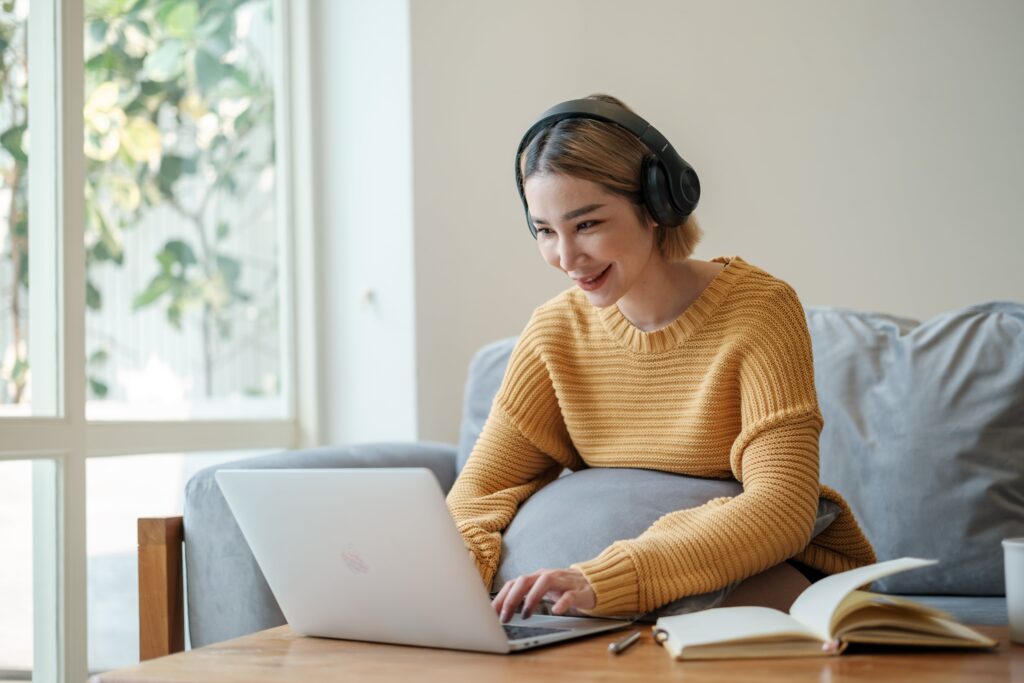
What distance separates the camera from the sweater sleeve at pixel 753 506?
112cm

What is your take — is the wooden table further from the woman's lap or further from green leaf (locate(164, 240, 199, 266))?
green leaf (locate(164, 240, 199, 266))

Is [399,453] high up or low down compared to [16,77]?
down

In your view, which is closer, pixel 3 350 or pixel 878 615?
pixel 878 615

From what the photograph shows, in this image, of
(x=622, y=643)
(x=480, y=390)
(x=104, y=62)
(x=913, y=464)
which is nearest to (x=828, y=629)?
(x=622, y=643)

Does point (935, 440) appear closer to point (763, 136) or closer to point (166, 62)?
point (763, 136)

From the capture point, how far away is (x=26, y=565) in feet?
6.32

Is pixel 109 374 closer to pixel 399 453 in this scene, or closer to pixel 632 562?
pixel 399 453

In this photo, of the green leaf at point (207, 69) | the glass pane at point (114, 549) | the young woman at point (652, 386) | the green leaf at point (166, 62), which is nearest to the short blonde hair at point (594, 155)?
the young woman at point (652, 386)

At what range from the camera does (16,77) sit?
1940 millimetres

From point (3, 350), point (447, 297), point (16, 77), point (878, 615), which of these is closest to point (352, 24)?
point (447, 297)

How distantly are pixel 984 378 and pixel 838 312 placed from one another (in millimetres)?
290

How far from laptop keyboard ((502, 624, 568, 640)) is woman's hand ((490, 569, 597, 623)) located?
15 mm

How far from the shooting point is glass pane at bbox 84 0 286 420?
226 centimetres

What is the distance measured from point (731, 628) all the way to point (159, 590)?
887mm
